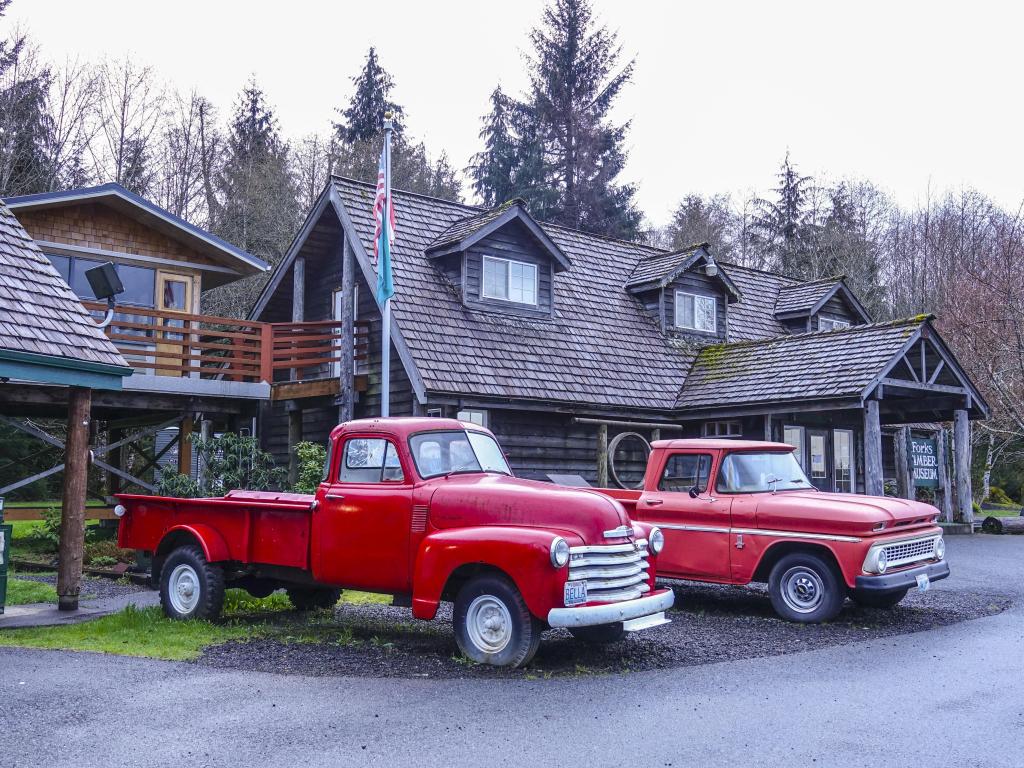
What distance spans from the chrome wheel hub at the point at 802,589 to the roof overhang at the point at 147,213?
1413 cm

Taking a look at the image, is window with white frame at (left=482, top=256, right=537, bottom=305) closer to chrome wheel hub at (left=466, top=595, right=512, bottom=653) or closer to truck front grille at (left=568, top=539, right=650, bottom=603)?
truck front grille at (left=568, top=539, right=650, bottom=603)

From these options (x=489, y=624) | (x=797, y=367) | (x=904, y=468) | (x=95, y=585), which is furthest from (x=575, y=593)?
(x=904, y=468)

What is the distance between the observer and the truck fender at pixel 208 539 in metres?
9.65

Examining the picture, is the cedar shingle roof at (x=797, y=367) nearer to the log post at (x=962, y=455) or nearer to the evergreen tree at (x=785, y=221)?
the log post at (x=962, y=455)

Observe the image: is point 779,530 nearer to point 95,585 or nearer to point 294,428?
point 95,585

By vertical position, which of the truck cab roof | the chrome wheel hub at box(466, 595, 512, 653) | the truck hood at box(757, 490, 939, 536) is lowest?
the chrome wheel hub at box(466, 595, 512, 653)

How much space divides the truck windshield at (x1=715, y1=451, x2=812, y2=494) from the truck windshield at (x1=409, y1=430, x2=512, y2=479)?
3040mm

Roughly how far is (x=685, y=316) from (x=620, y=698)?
18084 millimetres

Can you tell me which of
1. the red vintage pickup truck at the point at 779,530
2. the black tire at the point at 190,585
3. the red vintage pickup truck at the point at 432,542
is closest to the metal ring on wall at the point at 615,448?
the red vintage pickup truck at the point at 779,530

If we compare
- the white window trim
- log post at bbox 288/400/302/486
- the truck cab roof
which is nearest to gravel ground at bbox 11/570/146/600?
log post at bbox 288/400/302/486

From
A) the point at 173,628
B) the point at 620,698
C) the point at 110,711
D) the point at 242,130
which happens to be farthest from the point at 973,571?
the point at 242,130

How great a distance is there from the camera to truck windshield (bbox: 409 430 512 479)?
8.80 metres

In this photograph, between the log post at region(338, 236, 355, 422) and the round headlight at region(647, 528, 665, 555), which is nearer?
the round headlight at region(647, 528, 665, 555)

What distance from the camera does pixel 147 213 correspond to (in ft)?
63.6
